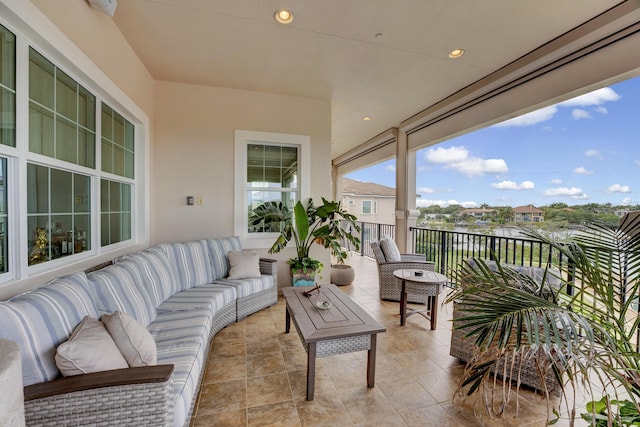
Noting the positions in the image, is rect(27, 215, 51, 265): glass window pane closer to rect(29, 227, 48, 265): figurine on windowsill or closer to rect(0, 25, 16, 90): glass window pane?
rect(29, 227, 48, 265): figurine on windowsill

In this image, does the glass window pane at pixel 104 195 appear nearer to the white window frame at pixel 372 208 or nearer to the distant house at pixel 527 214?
the distant house at pixel 527 214

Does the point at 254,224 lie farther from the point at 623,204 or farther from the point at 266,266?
the point at 623,204

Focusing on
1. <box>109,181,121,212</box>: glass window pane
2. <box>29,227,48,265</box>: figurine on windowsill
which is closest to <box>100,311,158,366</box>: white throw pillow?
<box>29,227,48,265</box>: figurine on windowsill

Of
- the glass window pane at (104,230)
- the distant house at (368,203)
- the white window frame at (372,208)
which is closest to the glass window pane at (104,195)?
the glass window pane at (104,230)

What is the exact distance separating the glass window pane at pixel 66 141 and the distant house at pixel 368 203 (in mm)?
10806

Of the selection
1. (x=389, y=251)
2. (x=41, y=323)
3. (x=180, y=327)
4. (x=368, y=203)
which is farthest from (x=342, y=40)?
(x=368, y=203)

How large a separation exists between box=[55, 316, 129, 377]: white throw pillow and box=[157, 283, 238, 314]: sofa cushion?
1058 millimetres

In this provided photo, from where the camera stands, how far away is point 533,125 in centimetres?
380

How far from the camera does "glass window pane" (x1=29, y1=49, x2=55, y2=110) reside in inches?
69.3

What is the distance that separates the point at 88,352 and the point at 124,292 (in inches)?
31.0

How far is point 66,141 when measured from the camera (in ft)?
7.01

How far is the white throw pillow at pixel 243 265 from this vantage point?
344 centimetres

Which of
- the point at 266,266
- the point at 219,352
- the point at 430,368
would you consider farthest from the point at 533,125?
the point at 219,352

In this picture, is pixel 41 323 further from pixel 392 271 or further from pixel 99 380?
pixel 392 271
